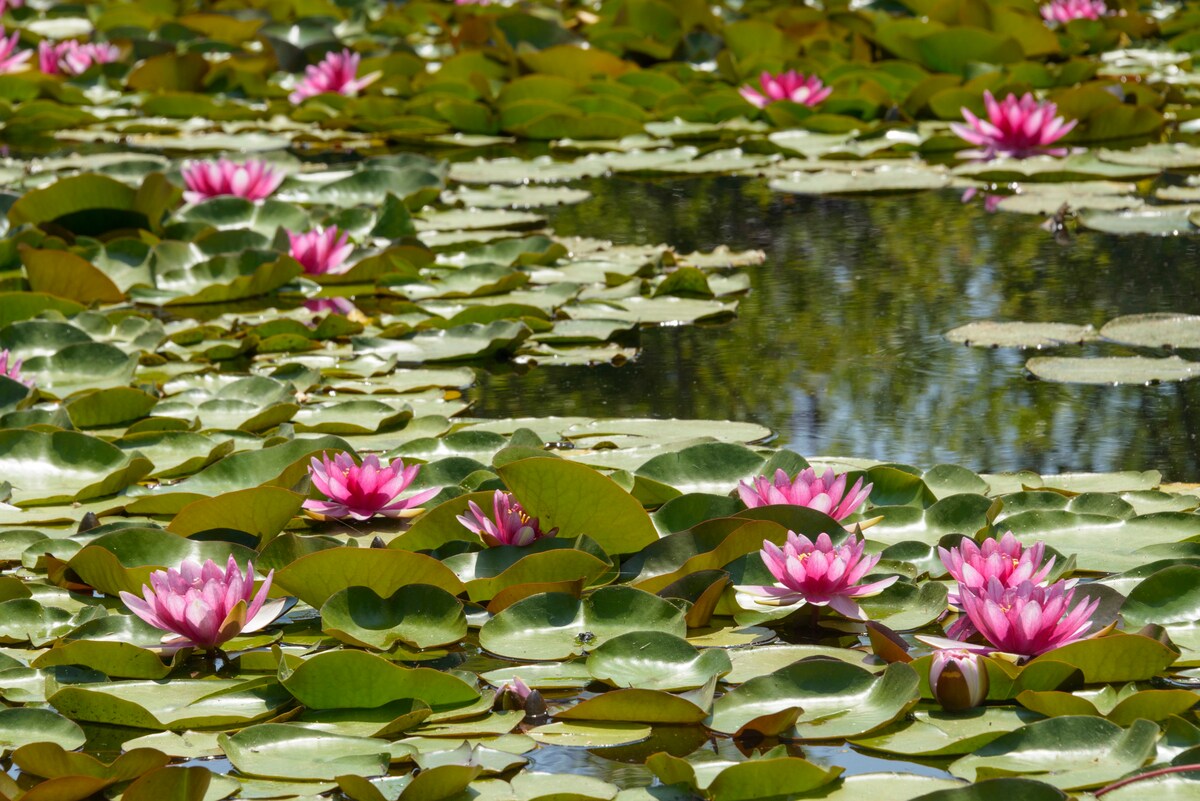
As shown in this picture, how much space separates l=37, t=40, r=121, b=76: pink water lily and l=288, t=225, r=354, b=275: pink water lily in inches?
181

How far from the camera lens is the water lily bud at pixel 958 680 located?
1.98 m

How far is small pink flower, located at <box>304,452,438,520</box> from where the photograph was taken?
8.72 feet

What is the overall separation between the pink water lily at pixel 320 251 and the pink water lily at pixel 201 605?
8.30 ft

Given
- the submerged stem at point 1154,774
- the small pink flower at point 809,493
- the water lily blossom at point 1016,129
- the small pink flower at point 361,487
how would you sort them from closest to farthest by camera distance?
the submerged stem at point 1154,774, the small pink flower at point 809,493, the small pink flower at point 361,487, the water lily blossom at point 1016,129

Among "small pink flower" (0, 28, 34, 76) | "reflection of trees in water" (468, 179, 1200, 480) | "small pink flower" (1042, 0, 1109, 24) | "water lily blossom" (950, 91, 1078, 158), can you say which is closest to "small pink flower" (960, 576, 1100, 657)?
"reflection of trees in water" (468, 179, 1200, 480)

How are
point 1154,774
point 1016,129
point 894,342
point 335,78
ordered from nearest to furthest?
point 1154,774 < point 894,342 < point 1016,129 < point 335,78

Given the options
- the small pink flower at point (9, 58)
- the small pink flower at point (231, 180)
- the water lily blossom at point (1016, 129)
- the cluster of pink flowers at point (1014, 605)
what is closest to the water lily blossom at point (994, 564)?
the cluster of pink flowers at point (1014, 605)

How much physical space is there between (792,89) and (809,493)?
498 centimetres

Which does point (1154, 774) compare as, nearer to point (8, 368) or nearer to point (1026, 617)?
point (1026, 617)

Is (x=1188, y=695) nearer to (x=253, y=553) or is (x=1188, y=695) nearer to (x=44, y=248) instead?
(x=253, y=553)

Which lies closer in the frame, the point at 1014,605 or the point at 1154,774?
the point at 1154,774

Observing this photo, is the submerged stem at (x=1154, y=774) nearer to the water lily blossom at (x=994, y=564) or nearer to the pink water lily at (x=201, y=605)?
the water lily blossom at (x=994, y=564)

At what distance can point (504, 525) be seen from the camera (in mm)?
2502

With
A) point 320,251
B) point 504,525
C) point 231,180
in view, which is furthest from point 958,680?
point 231,180
